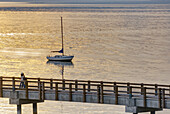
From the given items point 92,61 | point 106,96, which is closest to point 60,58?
point 92,61

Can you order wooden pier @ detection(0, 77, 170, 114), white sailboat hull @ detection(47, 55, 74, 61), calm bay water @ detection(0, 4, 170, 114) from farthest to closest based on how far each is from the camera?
white sailboat hull @ detection(47, 55, 74, 61)
calm bay water @ detection(0, 4, 170, 114)
wooden pier @ detection(0, 77, 170, 114)

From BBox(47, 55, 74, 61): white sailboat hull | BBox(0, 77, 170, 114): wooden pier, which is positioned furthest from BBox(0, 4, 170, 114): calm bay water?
BBox(0, 77, 170, 114): wooden pier

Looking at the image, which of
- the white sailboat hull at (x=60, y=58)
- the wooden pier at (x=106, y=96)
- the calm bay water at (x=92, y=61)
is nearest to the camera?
the wooden pier at (x=106, y=96)

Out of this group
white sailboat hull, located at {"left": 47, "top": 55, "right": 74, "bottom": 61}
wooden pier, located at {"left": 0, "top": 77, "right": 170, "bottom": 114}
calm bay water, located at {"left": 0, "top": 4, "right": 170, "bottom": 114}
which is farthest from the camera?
white sailboat hull, located at {"left": 47, "top": 55, "right": 74, "bottom": 61}

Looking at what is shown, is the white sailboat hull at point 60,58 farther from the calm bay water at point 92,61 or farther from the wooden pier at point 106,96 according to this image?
the wooden pier at point 106,96

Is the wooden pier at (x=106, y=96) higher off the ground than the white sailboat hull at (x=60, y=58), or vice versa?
the white sailboat hull at (x=60, y=58)

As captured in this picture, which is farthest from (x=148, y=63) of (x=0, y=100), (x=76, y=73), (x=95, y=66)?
(x=0, y=100)

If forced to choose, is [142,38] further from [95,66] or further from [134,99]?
[134,99]

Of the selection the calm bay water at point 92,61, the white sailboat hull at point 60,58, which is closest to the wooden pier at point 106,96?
the calm bay water at point 92,61

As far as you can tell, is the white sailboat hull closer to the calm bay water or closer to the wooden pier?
the calm bay water

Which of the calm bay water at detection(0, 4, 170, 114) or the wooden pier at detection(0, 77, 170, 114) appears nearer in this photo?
the wooden pier at detection(0, 77, 170, 114)

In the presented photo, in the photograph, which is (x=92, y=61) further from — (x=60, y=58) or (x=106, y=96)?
(x=106, y=96)

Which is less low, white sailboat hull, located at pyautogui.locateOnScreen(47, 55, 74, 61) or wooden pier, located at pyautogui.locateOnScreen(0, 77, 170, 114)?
white sailboat hull, located at pyautogui.locateOnScreen(47, 55, 74, 61)

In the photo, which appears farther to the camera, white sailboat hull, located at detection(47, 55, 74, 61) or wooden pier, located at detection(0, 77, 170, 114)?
white sailboat hull, located at detection(47, 55, 74, 61)
